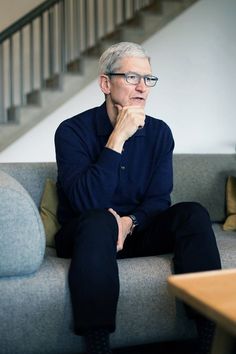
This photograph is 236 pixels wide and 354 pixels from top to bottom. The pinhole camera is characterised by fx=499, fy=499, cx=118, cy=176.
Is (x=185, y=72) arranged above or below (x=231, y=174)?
above

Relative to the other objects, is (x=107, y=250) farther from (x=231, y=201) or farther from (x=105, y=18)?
(x=105, y=18)

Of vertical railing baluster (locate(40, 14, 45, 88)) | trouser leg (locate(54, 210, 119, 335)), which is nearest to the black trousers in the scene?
trouser leg (locate(54, 210, 119, 335))

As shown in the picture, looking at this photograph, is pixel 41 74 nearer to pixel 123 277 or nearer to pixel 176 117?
pixel 176 117

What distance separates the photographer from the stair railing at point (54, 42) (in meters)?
5.26

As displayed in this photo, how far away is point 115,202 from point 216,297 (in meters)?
1.01

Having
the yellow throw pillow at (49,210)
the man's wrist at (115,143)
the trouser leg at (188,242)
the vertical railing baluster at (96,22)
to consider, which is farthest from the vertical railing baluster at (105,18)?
the trouser leg at (188,242)

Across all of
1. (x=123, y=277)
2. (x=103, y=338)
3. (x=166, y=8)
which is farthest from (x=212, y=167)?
(x=166, y=8)

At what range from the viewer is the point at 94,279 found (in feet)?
4.20

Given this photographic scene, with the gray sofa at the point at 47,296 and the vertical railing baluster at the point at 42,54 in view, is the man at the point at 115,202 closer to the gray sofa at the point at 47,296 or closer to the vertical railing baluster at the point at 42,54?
the gray sofa at the point at 47,296

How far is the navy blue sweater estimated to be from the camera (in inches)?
63.5

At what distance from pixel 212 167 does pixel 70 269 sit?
114 centimetres

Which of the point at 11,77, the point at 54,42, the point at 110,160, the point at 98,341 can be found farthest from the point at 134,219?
the point at 54,42

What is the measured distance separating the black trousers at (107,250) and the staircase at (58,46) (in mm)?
3392

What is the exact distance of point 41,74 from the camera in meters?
5.17
